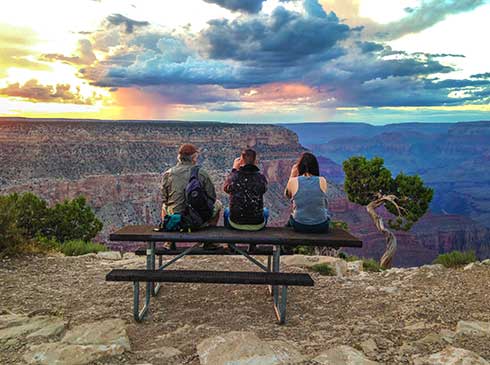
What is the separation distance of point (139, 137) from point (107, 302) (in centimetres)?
5621

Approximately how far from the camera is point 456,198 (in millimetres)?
135875

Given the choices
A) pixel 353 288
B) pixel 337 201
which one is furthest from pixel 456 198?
pixel 353 288

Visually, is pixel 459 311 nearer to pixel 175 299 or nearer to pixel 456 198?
pixel 175 299

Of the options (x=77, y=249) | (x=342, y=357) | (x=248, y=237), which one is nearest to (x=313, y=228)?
(x=248, y=237)

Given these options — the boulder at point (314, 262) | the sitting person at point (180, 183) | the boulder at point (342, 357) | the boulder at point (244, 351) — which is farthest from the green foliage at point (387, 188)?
the boulder at point (244, 351)

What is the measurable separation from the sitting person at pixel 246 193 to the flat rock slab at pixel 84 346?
180cm

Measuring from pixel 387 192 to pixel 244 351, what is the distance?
613 inches

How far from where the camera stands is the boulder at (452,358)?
399 centimetres

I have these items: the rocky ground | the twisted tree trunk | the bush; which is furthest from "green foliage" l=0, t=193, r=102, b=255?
the twisted tree trunk

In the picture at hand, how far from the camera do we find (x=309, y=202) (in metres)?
5.70

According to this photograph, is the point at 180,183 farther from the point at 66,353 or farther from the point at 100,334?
the point at 66,353

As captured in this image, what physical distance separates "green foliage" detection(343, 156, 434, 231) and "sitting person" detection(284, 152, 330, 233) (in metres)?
13.2

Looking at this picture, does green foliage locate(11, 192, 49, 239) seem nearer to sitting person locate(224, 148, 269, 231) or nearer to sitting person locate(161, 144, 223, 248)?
sitting person locate(161, 144, 223, 248)

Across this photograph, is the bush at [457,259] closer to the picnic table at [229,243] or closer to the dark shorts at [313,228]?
the picnic table at [229,243]
